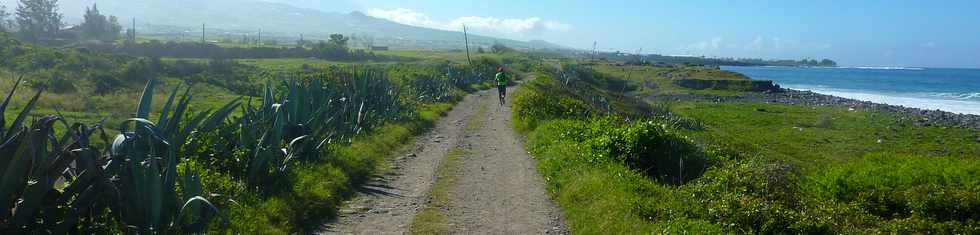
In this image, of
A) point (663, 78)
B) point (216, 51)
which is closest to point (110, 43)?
point (216, 51)

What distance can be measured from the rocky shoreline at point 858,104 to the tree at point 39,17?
51.6 m

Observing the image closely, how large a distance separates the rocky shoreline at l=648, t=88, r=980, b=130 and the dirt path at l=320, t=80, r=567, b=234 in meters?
35.1

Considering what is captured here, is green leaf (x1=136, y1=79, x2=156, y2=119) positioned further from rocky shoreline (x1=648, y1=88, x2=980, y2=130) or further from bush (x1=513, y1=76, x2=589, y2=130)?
rocky shoreline (x1=648, y1=88, x2=980, y2=130)

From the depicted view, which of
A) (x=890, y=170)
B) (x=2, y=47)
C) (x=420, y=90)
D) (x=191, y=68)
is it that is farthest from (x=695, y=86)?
(x=890, y=170)

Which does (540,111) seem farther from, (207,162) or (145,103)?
(145,103)

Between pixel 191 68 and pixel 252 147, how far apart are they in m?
37.1

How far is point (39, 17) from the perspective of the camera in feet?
234

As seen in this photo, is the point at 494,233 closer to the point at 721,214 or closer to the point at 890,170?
the point at 721,214

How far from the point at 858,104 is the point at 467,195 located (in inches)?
2048

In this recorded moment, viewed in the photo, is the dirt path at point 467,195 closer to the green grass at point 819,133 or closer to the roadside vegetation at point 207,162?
the roadside vegetation at point 207,162

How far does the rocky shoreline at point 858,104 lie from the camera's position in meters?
42.2

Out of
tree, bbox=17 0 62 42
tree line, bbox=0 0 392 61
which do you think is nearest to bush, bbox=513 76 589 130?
tree line, bbox=0 0 392 61

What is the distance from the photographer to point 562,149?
12453 millimetres

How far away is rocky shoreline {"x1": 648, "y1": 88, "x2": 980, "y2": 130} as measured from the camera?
4225cm
